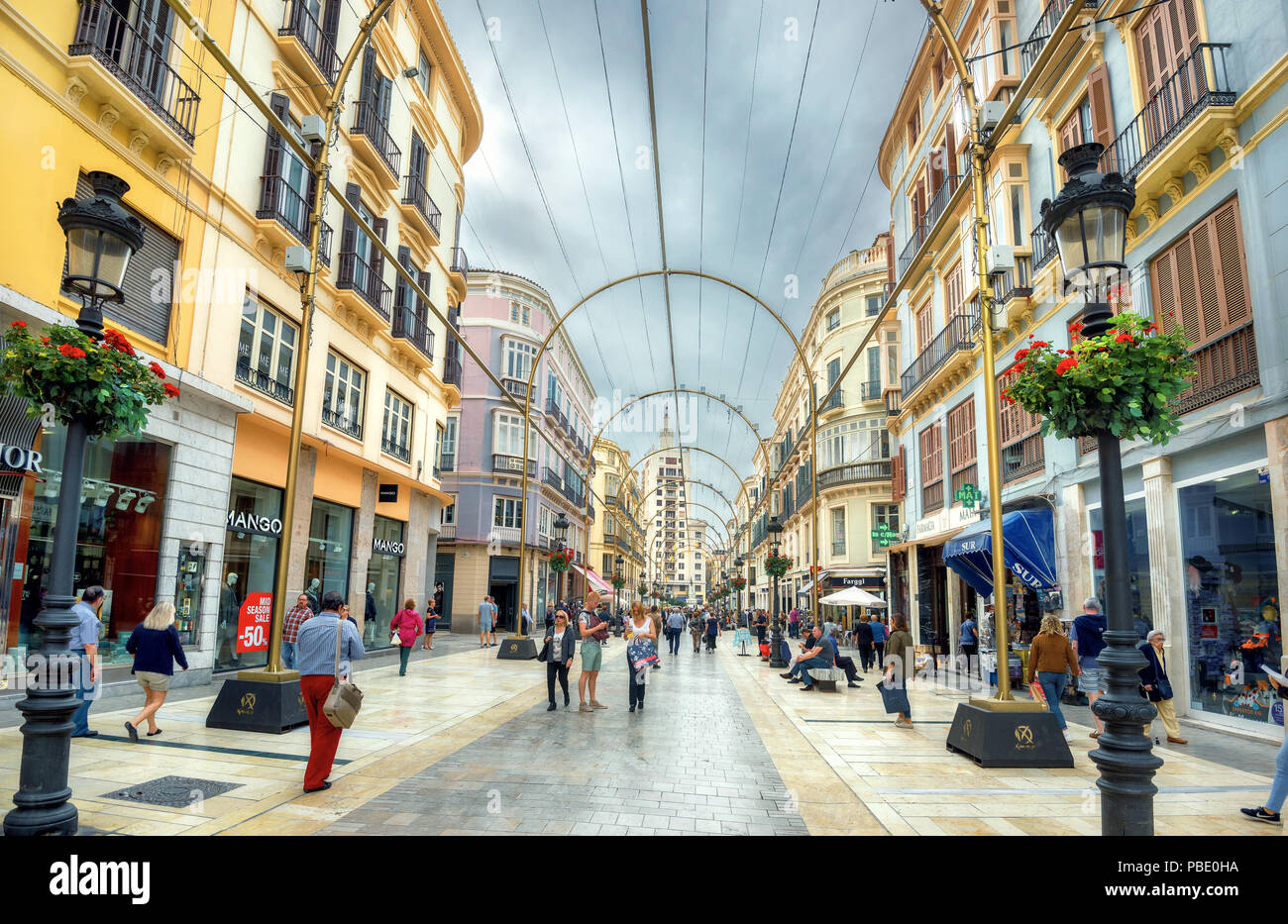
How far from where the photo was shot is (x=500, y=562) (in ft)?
121

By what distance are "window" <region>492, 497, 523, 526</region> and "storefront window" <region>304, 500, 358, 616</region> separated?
1658 cm

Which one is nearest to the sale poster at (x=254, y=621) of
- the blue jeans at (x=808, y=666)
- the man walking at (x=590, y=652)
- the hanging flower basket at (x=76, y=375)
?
the man walking at (x=590, y=652)

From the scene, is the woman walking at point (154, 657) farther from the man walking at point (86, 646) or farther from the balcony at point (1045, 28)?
the balcony at point (1045, 28)

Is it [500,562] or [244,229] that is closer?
[244,229]

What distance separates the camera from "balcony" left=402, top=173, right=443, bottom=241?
21.5 m

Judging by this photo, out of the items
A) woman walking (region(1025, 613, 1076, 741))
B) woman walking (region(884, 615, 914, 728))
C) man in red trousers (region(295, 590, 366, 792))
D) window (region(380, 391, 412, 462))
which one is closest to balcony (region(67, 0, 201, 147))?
man in red trousers (region(295, 590, 366, 792))

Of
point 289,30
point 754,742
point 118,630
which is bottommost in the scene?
point 754,742

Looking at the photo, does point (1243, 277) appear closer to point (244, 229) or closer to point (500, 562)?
point (244, 229)

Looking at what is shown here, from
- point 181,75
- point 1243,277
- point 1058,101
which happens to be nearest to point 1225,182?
point 1243,277

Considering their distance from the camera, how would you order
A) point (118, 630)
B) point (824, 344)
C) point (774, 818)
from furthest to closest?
point (824, 344)
point (118, 630)
point (774, 818)

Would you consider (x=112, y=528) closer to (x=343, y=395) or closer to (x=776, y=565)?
(x=343, y=395)

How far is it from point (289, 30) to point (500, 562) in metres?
26.0

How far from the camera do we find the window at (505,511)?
120ft
